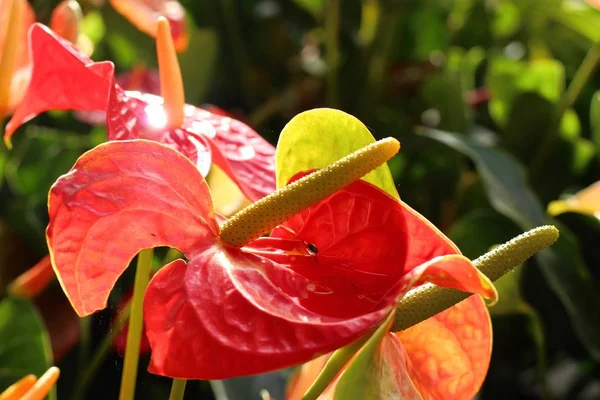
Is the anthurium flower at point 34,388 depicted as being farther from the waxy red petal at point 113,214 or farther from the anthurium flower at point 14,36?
the anthurium flower at point 14,36

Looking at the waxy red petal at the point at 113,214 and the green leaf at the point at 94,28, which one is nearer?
the waxy red petal at the point at 113,214

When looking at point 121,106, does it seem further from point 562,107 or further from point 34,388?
point 562,107

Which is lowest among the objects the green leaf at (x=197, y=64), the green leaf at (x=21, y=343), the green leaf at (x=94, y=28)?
the green leaf at (x=21, y=343)

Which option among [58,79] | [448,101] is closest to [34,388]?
[58,79]

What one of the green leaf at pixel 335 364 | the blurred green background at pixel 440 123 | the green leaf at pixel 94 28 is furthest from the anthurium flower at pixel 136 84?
the green leaf at pixel 335 364

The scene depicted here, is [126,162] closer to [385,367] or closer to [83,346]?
[385,367]

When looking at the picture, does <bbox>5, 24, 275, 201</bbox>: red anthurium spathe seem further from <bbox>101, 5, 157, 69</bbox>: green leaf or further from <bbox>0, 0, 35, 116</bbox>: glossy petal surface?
<bbox>101, 5, 157, 69</bbox>: green leaf

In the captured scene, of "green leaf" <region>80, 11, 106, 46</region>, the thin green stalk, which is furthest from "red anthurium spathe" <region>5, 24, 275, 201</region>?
"green leaf" <region>80, 11, 106, 46</region>
